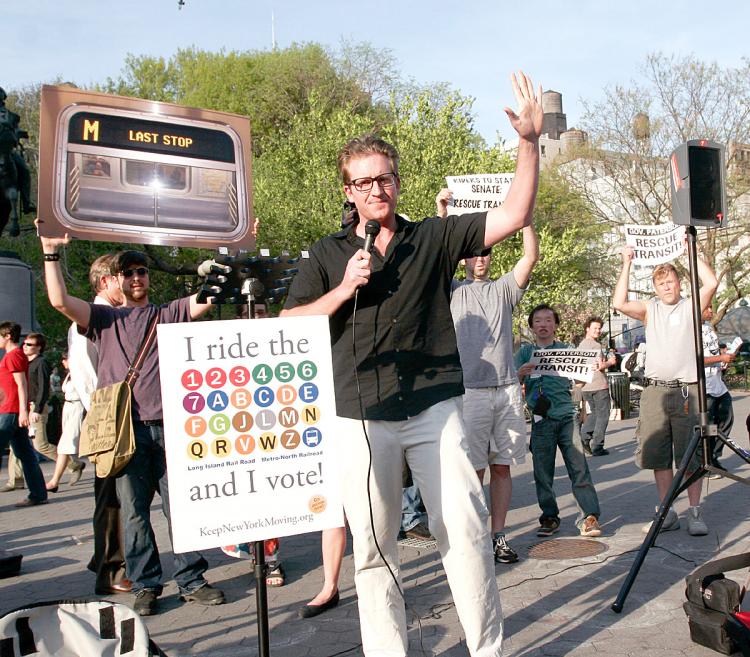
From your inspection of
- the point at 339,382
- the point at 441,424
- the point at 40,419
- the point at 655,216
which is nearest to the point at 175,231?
the point at 339,382

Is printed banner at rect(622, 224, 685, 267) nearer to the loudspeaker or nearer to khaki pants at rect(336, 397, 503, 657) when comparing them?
the loudspeaker

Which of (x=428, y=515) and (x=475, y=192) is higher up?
(x=475, y=192)

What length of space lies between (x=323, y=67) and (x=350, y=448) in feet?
125

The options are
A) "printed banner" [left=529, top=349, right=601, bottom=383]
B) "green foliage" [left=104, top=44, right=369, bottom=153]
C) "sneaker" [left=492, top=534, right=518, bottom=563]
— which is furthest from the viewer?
"green foliage" [left=104, top=44, right=369, bottom=153]

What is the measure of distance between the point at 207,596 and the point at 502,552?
196cm

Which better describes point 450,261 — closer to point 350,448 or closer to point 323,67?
point 350,448

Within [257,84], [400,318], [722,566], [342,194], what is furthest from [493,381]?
[257,84]

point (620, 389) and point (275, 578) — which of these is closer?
point (275, 578)

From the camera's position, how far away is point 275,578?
17.6 feet

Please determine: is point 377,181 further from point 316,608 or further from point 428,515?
point 316,608

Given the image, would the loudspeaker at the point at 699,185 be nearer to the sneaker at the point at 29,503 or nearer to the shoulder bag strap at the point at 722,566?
the shoulder bag strap at the point at 722,566

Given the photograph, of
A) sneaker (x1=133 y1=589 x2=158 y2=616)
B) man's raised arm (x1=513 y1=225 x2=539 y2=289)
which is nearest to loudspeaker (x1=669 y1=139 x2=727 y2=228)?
man's raised arm (x1=513 y1=225 x2=539 y2=289)

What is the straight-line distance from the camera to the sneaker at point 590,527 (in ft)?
20.5

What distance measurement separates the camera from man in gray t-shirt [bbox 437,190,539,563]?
5.69 m
